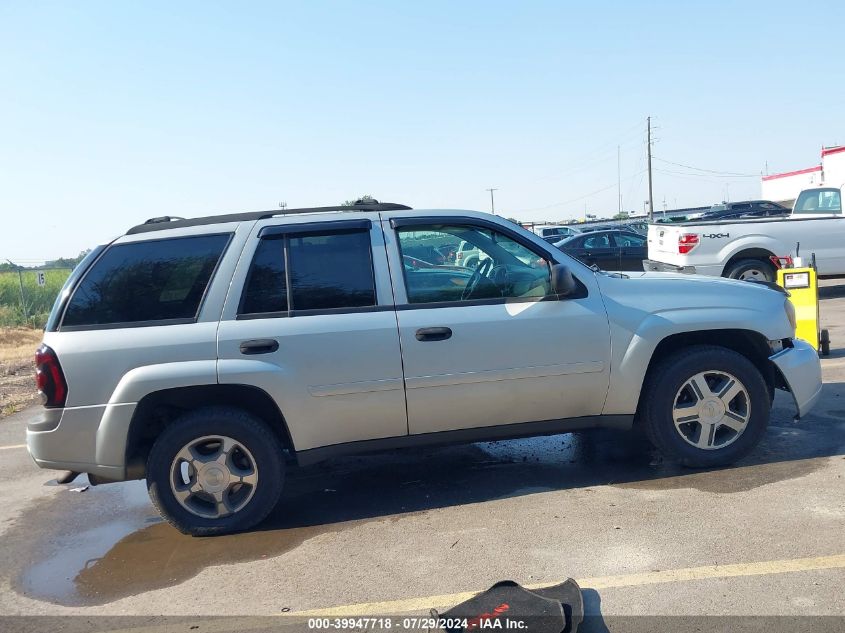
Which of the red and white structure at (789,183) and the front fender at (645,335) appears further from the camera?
the red and white structure at (789,183)

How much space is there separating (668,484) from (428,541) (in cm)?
170

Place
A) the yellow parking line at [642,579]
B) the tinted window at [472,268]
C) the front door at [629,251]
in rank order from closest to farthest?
the yellow parking line at [642,579]
the tinted window at [472,268]
the front door at [629,251]

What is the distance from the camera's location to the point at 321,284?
485cm

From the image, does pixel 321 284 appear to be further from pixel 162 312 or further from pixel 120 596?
pixel 120 596

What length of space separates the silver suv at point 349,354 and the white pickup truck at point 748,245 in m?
7.63

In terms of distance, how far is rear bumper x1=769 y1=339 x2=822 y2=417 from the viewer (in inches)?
206

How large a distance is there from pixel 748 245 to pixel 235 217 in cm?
988

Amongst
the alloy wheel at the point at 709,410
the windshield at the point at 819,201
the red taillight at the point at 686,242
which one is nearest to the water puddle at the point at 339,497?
the alloy wheel at the point at 709,410

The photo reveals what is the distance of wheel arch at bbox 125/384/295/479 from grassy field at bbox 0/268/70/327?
1938 cm

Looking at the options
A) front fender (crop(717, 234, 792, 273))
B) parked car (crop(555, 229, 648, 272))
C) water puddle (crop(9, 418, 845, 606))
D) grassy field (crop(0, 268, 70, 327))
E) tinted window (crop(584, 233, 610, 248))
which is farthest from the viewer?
grassy field (crop(0, 268, 70, 327))

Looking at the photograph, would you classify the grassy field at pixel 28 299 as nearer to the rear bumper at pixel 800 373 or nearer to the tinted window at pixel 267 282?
the tinted window at pixel 267 282

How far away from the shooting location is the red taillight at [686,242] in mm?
12523

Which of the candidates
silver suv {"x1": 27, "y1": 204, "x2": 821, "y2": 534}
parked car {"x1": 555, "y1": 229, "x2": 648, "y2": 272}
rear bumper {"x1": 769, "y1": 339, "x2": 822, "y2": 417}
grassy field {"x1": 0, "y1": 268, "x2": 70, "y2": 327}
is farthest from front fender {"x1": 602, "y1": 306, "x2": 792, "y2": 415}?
grassy field {"x1": 0, "y1": 268, "x2": 70, "y2": 327}

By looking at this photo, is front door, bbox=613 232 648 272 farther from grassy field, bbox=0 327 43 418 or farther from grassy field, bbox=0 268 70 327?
grassy field, bbox=0 268 70 327
